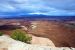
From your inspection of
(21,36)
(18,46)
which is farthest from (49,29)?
(18,46)

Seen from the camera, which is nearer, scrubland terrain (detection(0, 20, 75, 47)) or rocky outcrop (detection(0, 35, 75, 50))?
rocky outcrop (detection(0, 35, 75, 50))

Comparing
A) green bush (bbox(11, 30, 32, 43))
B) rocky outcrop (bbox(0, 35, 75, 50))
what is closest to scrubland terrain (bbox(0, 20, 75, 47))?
green bush (bbox(11, 30, 32, 43))

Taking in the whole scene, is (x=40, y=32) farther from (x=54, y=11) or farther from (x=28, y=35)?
(x=54, y=11)

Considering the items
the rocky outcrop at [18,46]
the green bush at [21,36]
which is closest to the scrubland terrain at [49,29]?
the green bush at [21,36]

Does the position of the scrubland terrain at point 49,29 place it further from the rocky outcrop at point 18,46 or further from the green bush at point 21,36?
the rocky outcrop at point 18,46

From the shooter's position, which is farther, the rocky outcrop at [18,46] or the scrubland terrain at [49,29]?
the scrubland terrain at [49,29]

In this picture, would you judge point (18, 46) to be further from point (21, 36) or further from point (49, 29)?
point (49, 29)

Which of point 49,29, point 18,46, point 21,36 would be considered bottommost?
point 18,46

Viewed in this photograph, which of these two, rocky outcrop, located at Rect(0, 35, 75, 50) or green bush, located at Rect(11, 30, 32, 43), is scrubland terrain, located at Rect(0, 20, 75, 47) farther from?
rocky outcrop, located at Rect(0, 35, 75, 50)
